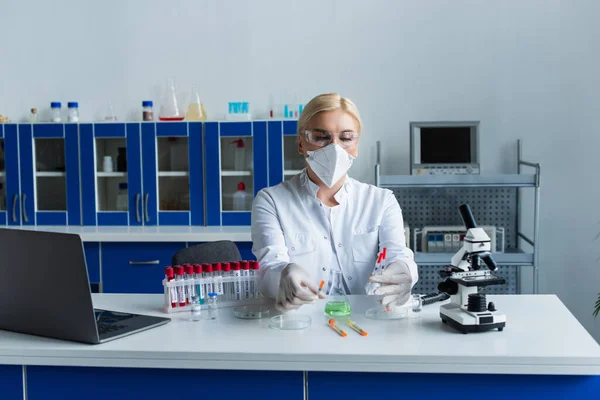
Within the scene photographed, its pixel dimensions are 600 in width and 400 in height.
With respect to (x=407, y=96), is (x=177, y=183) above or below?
below

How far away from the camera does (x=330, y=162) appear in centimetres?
223

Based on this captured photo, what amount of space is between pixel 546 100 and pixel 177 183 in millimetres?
2172

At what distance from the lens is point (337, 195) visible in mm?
2357

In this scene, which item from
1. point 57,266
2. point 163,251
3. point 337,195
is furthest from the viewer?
point 163,251

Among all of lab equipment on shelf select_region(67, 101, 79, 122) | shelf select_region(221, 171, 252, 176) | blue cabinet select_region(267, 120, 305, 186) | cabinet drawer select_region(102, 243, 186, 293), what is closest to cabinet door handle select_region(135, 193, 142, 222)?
cabinet drawer select_region(102, 243, 186, 293)

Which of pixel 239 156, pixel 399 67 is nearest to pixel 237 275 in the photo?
pixel 239 156

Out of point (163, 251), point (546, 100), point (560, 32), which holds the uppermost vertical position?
point (560, 32)

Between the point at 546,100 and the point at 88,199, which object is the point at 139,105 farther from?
the point at 546,100

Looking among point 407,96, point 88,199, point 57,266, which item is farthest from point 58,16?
point 57,266

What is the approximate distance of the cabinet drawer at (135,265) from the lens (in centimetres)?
378

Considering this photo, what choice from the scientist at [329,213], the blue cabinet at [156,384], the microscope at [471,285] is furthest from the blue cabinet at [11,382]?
the microscope at [471,285]

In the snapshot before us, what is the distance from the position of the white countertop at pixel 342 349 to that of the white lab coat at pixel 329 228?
1.58 feet

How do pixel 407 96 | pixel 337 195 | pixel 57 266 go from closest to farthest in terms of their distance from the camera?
pixel 57 266 → pixel 337 195 → pixel 407 96

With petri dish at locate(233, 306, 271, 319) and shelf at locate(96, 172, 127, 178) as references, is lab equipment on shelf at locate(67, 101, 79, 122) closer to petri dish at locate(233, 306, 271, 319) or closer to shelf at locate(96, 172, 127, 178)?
shelf at locate(96, 172, 127, 178)
